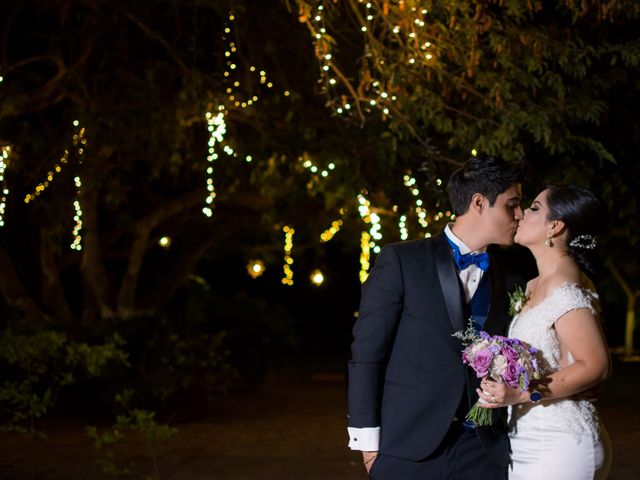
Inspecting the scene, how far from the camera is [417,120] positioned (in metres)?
9.66

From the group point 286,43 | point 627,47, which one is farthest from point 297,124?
point 627,47

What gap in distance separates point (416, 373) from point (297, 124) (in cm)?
794

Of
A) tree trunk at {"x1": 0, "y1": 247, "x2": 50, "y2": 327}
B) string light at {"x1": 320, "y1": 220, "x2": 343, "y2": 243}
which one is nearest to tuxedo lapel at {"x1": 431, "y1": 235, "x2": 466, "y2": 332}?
tree trunk at {"x1": 0, "y1": 247, "x2": 50, "y2": 327}

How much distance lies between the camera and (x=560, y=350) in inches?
152

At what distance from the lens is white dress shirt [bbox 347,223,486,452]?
12.9 ft

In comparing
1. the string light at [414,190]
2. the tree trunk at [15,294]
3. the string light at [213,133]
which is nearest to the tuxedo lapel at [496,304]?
the string light at [414,190]

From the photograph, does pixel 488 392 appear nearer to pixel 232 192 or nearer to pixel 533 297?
pixel 533 297

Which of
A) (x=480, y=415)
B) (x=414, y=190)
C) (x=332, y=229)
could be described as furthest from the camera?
(x=332, y=229)

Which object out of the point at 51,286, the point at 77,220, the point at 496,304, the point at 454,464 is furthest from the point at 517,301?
the point at 51,286

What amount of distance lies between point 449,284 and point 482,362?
46cm

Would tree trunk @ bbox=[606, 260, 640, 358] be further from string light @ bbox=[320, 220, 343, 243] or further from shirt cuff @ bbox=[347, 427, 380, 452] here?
shirt cuff @ bbox=[347, 427, 380, 452]

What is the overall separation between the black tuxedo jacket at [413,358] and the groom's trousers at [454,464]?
0.04m

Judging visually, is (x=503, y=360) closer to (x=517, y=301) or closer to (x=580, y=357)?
(x=580, y=357)

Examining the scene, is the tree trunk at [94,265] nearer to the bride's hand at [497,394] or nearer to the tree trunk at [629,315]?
the bride's hand at [497,394]
